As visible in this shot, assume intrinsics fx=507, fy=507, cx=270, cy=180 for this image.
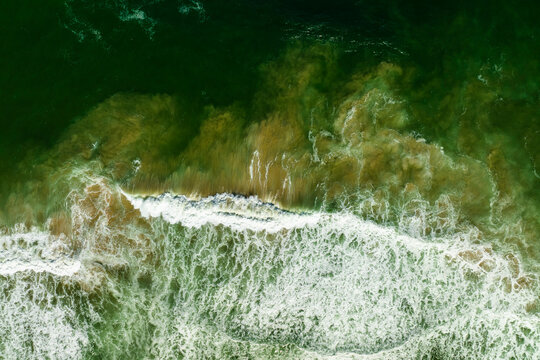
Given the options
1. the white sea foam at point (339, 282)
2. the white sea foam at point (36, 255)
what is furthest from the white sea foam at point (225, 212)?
the white sea foam at point (36, 255)

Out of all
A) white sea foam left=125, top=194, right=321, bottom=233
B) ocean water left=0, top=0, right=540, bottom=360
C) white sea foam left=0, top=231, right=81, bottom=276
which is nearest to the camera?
white sea foam left=125, top=194, right=321, bottom=233

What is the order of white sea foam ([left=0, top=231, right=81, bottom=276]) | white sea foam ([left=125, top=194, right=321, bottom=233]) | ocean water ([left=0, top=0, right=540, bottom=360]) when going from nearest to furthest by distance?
white sea foam ([left=125, top=194, right=321, bottom=233]) < ocean water ([left=0, top=0, right=540, bottom=360]) < white sea foam ([left=0, top=231, right=81, bottom=276])

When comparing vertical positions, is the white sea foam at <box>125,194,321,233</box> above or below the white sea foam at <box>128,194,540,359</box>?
above

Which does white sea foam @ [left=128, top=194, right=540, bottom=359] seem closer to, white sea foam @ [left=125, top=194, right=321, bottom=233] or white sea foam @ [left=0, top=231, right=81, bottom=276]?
white sea foam @ [left=125, top=194, right=321, bottom=233]

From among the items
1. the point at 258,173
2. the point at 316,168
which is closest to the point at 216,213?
the point at 258,173

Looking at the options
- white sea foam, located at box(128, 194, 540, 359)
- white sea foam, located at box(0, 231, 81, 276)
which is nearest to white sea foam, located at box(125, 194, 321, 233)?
white sea foam, located at box(128, 194, 540, 359)

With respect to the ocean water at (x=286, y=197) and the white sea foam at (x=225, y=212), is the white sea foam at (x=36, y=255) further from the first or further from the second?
the white sea foam at (x=225, y=212)

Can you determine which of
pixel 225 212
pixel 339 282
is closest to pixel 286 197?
pixel 225 212

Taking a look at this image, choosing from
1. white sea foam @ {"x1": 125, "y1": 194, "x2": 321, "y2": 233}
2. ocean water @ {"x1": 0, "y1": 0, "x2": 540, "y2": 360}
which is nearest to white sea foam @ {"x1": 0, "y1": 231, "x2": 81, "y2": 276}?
ocean water @ {"x1": 0, "y1": 0, "x2": 540, "y2": 360}

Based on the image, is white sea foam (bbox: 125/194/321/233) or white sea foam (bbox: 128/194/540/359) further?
white sea foam (bbox: 128/194/540/359)
